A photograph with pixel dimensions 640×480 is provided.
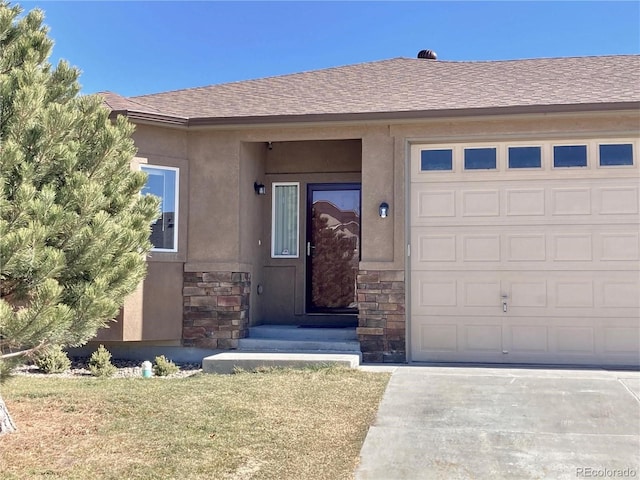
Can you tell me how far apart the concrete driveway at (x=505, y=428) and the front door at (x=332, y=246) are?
9.01 ft

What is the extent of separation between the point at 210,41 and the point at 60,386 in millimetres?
9479

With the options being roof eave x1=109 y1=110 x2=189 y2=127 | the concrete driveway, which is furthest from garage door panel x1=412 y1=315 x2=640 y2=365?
roof eave x1=109 y1=110 x2=189 y2=127

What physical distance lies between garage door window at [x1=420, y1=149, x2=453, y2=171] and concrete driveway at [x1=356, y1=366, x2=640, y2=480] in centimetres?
290

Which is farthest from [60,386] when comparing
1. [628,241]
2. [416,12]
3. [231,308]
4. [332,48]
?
[332,48]

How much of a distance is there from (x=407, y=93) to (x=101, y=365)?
579 cm

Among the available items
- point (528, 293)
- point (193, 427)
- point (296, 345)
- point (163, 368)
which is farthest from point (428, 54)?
point (193, 427)

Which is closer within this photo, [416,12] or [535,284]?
[535,284]

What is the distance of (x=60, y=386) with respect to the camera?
6.34 m

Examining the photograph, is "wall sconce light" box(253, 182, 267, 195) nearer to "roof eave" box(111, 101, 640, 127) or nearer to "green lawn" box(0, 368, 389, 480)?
"roof eave" box(111, 101, 640, 127)

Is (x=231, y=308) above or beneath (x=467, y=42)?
beneath

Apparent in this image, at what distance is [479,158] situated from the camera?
8.15 meters

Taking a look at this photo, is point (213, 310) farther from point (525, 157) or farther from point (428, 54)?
point (428, 54)

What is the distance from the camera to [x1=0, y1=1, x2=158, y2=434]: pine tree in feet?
12.8

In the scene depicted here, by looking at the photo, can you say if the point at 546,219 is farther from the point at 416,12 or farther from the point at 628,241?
the point at 416,12
